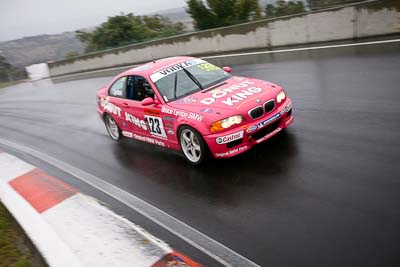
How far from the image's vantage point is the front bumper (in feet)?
17.7

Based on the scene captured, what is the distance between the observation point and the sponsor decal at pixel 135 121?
6841mm

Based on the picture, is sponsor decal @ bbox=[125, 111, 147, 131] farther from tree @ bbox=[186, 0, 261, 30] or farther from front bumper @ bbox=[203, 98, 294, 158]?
tree @ bbox=[186, 0, 261, 30]

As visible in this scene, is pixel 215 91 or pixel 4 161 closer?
pixel 215 91

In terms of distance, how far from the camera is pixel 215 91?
6094 mm

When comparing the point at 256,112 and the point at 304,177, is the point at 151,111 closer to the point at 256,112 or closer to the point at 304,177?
the point at 256,112

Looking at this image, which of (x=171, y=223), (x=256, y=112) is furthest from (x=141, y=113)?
(x=171, y=223)

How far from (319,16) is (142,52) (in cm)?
1124

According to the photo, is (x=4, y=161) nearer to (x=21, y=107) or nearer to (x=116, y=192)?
(x=116, y=192)

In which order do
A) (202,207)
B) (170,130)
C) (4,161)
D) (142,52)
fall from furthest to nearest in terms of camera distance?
1. (142,52)
2. (4,161)
3. (170,130)
4. (202,207)

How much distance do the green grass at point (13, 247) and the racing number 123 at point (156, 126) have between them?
2539 millimetres

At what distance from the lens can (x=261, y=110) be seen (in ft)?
18.3

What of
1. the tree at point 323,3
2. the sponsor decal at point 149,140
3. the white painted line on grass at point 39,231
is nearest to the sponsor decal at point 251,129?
the sponsor decal at point 149,140

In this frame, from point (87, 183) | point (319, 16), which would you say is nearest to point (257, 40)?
point (319, 16)

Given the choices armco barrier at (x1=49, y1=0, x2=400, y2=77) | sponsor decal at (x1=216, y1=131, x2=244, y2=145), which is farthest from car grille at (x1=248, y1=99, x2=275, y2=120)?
armco barrier at (x1=49, y1=0, x2=400, y2=77)
